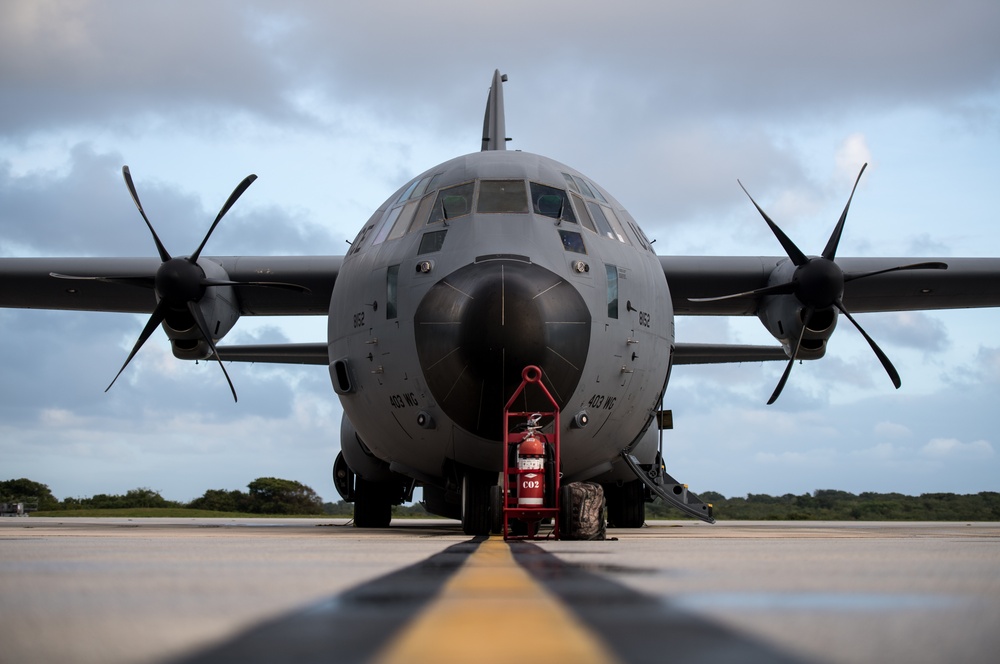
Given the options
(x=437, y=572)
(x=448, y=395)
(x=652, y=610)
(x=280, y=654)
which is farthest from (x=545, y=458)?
(x=280, y=654)

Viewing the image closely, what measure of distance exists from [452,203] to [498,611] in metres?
8.56

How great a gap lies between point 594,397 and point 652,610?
25.0 feet

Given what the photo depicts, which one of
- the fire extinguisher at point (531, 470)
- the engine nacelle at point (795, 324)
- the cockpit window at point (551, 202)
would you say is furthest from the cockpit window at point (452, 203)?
the engine nacelle at point (795, 324)

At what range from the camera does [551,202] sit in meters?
10.8

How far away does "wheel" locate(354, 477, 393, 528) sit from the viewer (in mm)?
14781

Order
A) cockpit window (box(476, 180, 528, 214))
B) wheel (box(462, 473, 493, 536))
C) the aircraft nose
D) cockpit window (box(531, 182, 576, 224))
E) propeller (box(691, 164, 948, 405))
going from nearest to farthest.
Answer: the aircraft nose < wheel (box(462, 473, 493, 536)) < cockpit window (box(476, 180, 528, 214)) < cockpit window (box(531, 182, 576, 224)) < propeller (box(691, 164, 948, 405))

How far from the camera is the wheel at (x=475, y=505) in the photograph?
9750 mm

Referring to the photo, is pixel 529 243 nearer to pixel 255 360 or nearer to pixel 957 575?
pixel 957 575

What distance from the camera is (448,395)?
9.48 meters

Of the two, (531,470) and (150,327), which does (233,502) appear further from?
(531,470)

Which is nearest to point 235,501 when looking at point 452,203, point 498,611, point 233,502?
point 233,502

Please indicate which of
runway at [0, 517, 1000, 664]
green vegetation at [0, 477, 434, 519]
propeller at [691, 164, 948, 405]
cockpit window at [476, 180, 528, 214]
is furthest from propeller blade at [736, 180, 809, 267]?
green vegetation at [0, 477, 434, 519]

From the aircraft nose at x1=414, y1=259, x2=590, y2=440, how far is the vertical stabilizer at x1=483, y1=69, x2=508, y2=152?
736 centimetres

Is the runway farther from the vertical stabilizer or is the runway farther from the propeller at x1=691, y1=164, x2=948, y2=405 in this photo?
the vertical stabilizer
